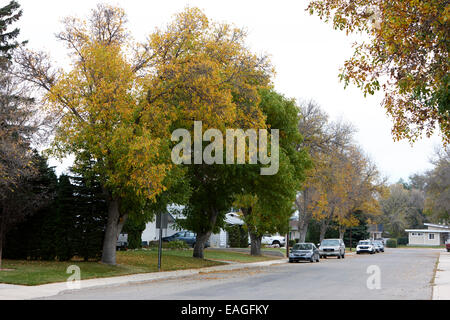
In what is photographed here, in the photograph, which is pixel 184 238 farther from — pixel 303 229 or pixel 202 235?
pixel 202 235

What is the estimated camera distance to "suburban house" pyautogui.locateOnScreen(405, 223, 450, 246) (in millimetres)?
100375

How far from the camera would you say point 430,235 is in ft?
335

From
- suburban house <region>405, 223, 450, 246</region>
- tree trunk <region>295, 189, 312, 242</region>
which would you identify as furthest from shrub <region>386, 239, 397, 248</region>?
tree trunk <region>295, 189, 312, 242</region>

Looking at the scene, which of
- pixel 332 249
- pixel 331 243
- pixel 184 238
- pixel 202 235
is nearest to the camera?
pixel 202 235

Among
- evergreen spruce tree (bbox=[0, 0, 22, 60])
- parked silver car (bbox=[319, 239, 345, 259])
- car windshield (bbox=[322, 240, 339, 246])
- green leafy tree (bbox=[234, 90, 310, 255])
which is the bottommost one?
parked silver car (bbox=[319, 239, 345, 259])

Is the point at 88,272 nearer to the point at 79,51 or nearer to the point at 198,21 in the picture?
the point at 79,51

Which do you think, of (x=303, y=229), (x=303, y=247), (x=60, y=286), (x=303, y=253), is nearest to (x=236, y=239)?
(x=303, y=229)

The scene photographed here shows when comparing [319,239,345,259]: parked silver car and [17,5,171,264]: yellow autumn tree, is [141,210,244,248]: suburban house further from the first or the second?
[17,5,171,264]: yellow autumn tree

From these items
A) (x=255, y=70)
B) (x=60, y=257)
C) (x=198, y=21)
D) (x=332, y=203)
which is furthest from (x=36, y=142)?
(x=332, y=203)

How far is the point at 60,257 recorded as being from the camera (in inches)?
986

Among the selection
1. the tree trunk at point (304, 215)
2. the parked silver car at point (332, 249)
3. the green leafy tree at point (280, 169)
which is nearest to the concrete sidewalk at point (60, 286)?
the green leafy tree at point (280, 169)

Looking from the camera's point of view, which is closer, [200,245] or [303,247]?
[200,245]
